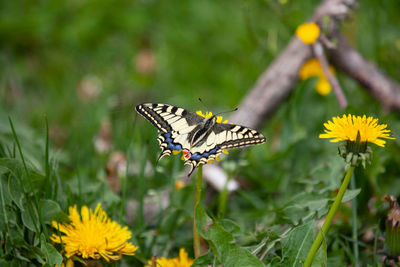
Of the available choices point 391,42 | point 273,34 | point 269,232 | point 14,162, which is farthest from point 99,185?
point 391,42

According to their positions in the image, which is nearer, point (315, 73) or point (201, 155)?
point (201, 155)

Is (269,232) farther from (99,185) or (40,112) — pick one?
(40,112)

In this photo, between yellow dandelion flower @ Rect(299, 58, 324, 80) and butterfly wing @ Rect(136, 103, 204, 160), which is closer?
butterfly wing @ Rect(136, 103, 204, 160)

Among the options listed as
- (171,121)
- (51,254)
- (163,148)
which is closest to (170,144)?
(163,148)

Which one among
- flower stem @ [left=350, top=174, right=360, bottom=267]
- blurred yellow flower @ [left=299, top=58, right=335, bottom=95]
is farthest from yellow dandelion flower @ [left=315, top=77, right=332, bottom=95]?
flower stem @ [left=350, top=174, right=360, bottom=267]

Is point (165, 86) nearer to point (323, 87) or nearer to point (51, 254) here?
point (323, 87)

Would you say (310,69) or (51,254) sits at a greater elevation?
(310,69)

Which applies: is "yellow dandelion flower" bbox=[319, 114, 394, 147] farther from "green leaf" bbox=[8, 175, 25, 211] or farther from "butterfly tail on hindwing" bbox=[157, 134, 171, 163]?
"green leaf" bbox=[8, 175, 25, 211]
